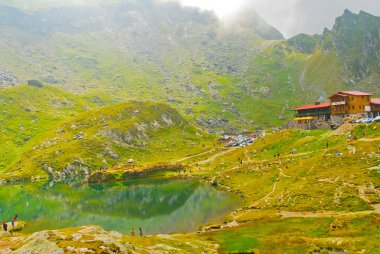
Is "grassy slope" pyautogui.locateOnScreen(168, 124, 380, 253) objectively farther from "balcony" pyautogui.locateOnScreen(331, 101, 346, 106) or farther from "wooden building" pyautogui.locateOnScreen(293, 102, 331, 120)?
"wooden building" pyautogui.locateOnScreen(293, 102, 331, 120)

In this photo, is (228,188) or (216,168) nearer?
(228,188)

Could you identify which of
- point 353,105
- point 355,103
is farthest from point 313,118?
point 355,103

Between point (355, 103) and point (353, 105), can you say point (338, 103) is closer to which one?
point (353, 105)

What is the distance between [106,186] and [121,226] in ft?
269

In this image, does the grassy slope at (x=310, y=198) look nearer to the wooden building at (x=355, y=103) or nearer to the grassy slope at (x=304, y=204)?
the grassy slope at (x=304, y=204)

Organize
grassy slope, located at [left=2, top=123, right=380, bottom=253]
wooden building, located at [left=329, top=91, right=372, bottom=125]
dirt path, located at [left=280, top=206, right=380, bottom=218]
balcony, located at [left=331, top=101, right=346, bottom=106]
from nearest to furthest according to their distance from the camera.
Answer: grassy slope, located at [left=2, top=123, right=380, bottom=253] → dirt path, located at [left=280, top=206, right=380, bottom=218] → wooden building, located at [left=329, top=91, right=372, bottom=125] → balcony, located at [left=331, top=101, right=346, bottom=106]

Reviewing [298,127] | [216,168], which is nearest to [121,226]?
[216,168]

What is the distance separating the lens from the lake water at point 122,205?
97.6m

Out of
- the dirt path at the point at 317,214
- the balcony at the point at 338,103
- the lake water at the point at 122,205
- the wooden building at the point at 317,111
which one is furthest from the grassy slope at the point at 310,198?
the wooden building at the point at 317,111

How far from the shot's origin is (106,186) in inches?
6954

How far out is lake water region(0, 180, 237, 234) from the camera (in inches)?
3844

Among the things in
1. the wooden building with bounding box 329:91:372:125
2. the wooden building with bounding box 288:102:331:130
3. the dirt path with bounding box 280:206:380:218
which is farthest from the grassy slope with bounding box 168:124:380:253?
the wooden building with bounding box 329:91:372:125

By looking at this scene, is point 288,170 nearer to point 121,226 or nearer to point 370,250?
point 121,226

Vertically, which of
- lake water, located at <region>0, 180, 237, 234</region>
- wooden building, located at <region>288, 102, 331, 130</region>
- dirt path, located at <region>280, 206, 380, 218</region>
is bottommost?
lake water, located at <region>0, 180, 237, 234</region>
